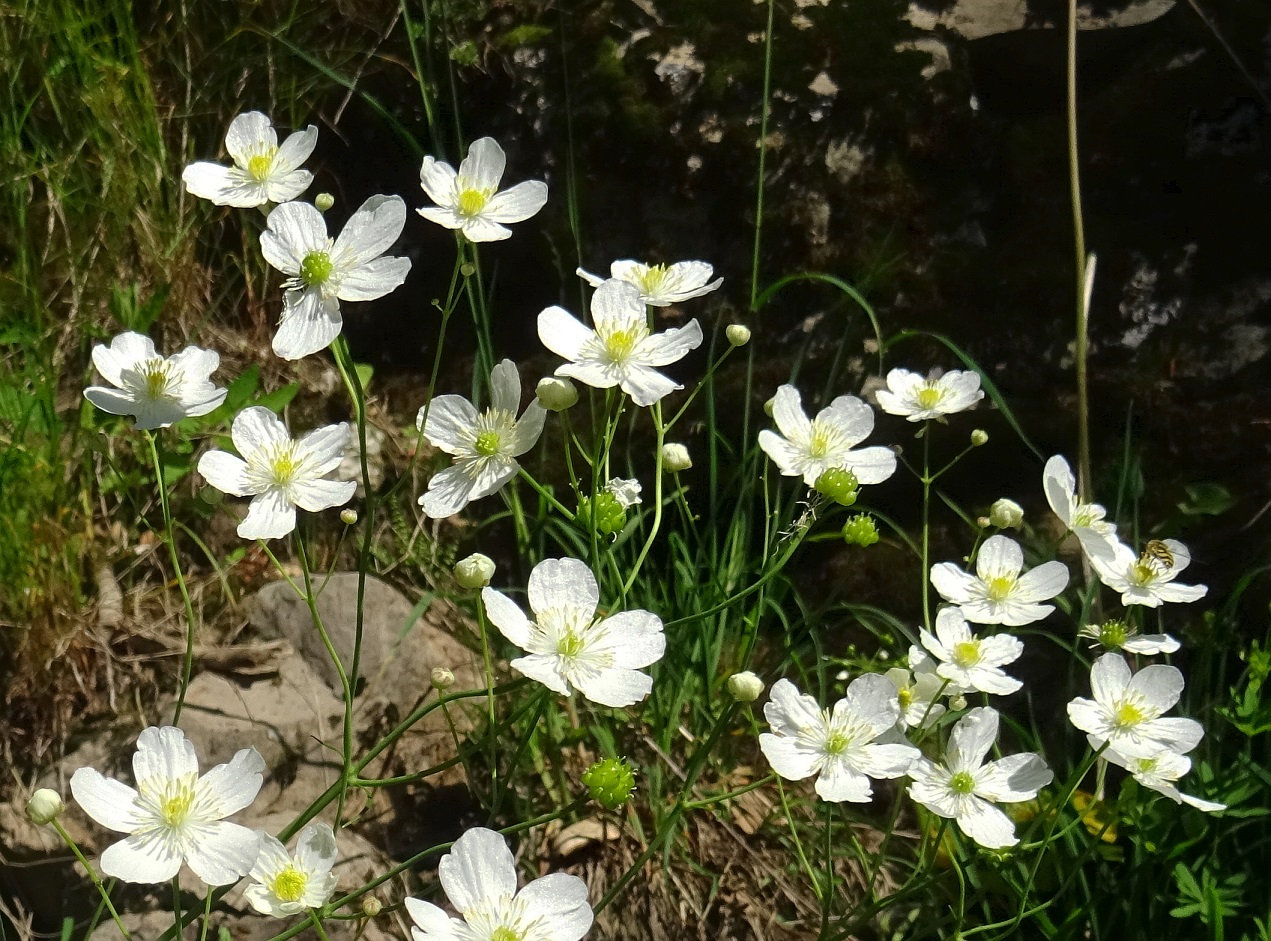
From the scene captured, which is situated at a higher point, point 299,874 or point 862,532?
point 862,532

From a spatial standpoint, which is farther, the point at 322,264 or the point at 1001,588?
the point at 1001,588

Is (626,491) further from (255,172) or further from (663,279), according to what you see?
(255,172)

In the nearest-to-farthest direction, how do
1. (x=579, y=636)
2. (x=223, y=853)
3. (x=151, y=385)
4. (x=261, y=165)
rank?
(x=223, y=853), (x=579, y=636), (x=151, y=385), (x=261, y=165)

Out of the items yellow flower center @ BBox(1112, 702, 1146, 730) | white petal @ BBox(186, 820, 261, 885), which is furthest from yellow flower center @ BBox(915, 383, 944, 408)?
white petal @ BBox(186, 820, 261, 885)

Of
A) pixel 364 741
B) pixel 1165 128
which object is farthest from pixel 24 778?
pixel 1165 128

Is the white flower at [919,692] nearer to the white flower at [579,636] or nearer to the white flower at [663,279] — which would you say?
the white flower at [579,636]

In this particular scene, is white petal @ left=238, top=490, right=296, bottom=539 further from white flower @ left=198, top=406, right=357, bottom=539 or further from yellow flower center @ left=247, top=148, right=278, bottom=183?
yellow flower center @ left=247, top=148, right=278, bottom=183

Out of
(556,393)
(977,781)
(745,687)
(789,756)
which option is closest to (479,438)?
(556,393)

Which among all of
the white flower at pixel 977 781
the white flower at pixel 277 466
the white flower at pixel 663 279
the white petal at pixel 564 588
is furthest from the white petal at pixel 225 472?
the white flower at pixel 977 781
